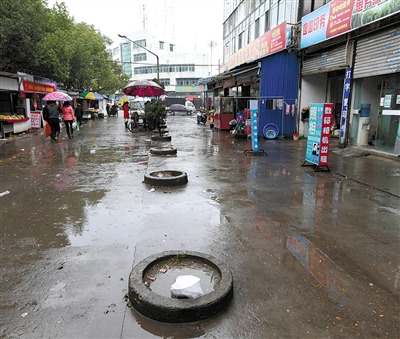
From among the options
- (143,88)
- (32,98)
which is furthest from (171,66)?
(143,88)

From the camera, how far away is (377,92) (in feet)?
38.2

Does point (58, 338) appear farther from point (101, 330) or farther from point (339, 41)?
point (339, 41)

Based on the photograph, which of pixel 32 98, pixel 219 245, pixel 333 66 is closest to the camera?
pixel 219 245

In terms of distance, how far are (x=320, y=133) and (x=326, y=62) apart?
6366mm

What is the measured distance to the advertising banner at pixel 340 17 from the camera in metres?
9.38

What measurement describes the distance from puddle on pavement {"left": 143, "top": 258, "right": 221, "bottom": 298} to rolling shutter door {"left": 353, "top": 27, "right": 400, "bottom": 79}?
30.0 feet

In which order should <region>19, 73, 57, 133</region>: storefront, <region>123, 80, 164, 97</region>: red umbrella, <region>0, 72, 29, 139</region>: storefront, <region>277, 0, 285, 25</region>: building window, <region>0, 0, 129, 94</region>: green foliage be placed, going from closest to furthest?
<region>0, 0, 129, 94</region>: green foliage → <region>0, 72, 29, 139</region>: storefront → <region>277, 0, 285, 25</region>: building window → <region>123, 80, 164, 97</region>: red umbrella → <region>19, 73, 57, 133</region>: storefront

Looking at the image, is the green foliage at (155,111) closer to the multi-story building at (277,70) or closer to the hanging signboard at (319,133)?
the multi-story building at (277,70)

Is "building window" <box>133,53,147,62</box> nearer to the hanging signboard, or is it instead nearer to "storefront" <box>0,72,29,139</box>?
"storefront" <box>0,72,29,139</box>

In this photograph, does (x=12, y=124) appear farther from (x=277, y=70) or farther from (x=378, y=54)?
(x=378, y=54)

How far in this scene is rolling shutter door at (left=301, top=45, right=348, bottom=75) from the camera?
39.5 ft

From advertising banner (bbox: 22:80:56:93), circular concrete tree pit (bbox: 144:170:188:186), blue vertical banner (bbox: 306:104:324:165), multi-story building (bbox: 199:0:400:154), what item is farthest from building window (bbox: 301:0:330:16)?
advertising banner (bbox: 22:80:56:93)

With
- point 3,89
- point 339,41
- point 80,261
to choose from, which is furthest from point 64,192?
point 3,89

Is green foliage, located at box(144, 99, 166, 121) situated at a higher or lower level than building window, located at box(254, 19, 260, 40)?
lower
